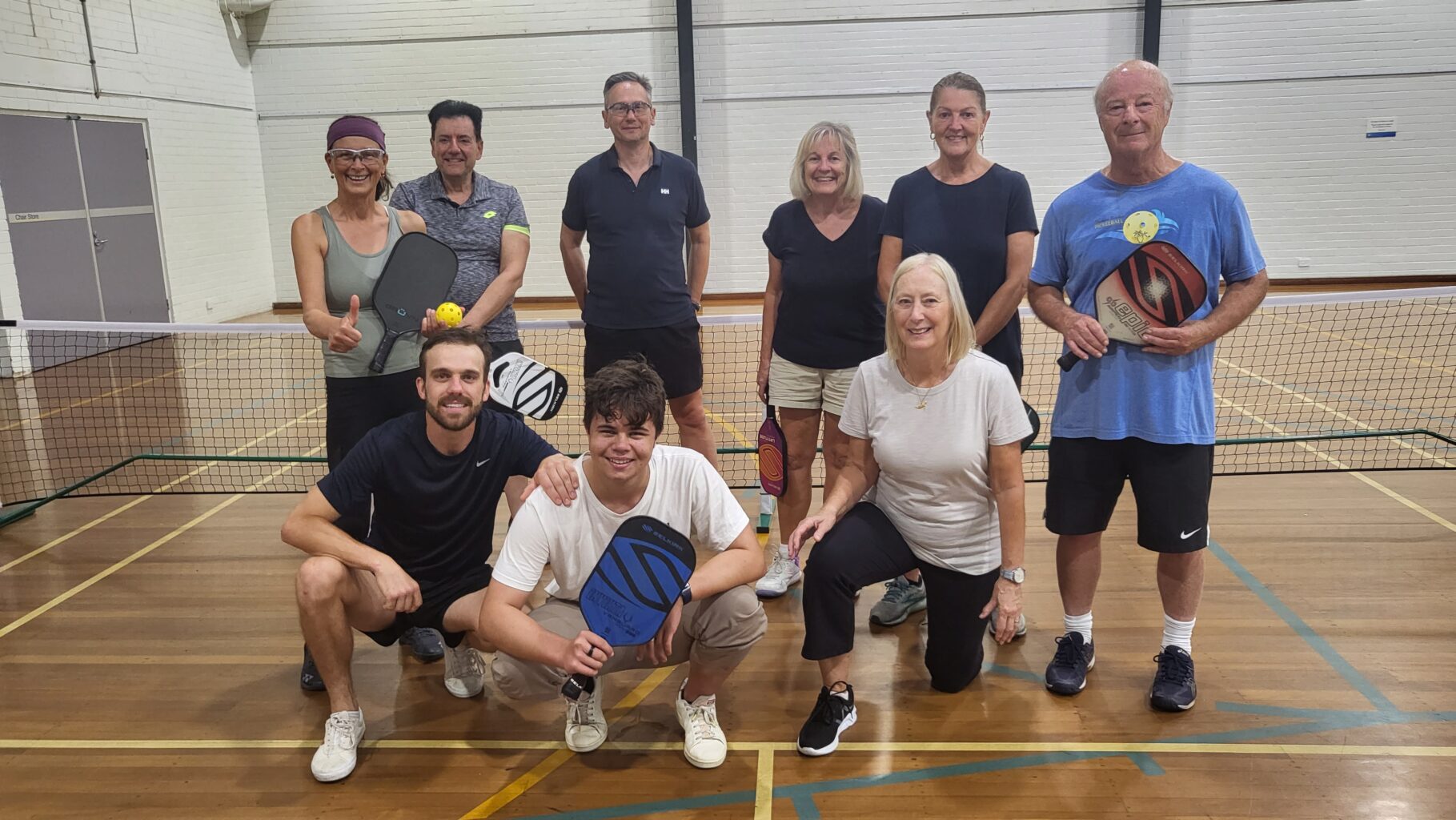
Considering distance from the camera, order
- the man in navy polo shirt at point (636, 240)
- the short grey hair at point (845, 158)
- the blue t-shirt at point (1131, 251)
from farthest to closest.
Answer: the man in navy polo shirt at point (636, 240) → the short grey hair at point (845, 158) → the blue t-shirt at point (1131, 251)

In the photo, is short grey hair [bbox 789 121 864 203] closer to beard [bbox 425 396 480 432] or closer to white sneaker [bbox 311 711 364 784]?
beard [bbox 425 396 480 432]

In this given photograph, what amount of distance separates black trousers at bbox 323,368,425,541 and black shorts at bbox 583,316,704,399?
109 centimetres

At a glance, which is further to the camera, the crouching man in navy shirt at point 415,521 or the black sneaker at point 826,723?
the black sneaker at point 826,723

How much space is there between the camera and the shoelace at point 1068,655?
12.8 feet

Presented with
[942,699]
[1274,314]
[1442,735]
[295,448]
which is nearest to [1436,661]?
[1442,735]

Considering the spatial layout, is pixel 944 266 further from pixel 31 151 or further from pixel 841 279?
pixel 31 151

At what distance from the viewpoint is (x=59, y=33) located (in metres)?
11.6

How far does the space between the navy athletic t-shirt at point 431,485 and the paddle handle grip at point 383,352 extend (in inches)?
17.4

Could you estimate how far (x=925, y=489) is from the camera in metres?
3.65

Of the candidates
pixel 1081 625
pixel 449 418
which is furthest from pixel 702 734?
pixel 1081 625

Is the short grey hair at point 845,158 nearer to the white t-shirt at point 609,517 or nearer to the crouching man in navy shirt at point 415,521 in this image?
the white t-shirt at point 609,517

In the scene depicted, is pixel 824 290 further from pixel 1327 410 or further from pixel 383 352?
pixel 1327 410

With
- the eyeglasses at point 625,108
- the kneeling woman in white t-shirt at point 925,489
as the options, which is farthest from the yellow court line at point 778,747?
the eyeglasses at point 625,108

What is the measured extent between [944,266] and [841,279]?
911mm
